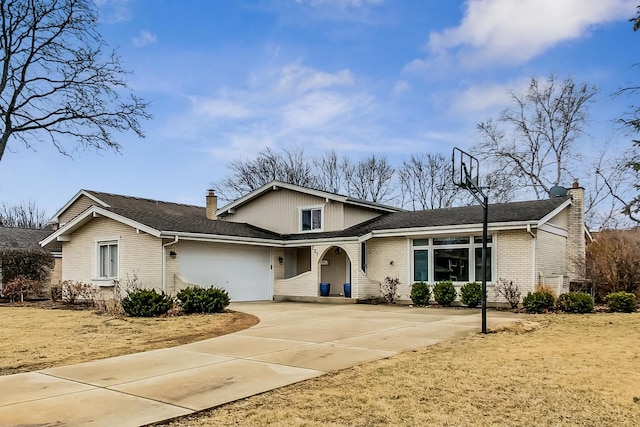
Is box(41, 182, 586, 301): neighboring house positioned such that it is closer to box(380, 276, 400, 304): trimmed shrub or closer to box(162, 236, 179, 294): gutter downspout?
box(162, 236, 179, 294): gutter downspout

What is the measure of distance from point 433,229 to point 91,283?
1306 centimetres

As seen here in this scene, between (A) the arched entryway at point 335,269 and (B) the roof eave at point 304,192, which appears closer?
(A) the arched entryway at point 335,269

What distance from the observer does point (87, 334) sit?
1112 cm

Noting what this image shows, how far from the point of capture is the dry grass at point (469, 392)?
5051mm

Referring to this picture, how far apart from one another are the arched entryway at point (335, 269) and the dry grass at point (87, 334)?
777 centimetres

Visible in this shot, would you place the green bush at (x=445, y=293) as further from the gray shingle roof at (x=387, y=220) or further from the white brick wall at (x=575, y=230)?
the white brick wall at (x=575, y=230)

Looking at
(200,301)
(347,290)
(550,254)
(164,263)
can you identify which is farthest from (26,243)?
(550,254)

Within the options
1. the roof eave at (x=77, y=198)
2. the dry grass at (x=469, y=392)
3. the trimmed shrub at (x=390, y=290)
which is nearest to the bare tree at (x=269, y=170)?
the roof eave at (x=77, y=198)

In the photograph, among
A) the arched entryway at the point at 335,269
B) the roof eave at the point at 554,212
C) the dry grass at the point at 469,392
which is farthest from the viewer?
the arched entryway at the point at 335,269

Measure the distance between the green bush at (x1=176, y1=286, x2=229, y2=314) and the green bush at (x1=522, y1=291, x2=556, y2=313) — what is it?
9168 millimetres

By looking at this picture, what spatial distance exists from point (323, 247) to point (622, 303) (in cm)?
1063

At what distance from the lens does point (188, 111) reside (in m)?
21.8

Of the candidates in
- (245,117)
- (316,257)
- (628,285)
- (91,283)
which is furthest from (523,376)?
(245,117)

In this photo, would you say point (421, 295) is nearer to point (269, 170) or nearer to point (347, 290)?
point (347, 290)
